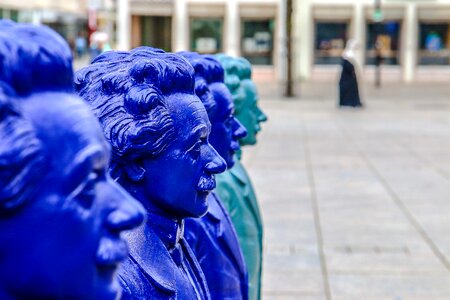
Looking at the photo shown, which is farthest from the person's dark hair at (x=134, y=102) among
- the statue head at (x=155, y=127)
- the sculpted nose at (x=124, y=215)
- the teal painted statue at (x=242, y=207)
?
Answer: the teal painted statue at (x=242, y=207)

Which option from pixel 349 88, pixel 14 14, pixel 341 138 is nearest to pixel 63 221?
pixel 341 138

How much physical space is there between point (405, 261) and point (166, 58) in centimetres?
561

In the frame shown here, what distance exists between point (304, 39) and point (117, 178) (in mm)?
34593

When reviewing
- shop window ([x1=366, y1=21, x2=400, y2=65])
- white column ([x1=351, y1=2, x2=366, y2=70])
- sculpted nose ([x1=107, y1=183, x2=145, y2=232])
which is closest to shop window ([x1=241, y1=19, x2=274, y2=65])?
white column ([x1=351, y1=2, x2=366, y2=70])

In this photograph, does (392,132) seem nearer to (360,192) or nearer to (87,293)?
(360,192)

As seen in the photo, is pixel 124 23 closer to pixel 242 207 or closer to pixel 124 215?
pixel 242 207

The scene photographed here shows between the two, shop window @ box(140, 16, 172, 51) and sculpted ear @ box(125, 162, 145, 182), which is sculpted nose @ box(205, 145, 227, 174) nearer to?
sculpted ear @ box(125, 162, 145, 182)

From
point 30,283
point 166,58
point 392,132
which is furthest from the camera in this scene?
point 392,132

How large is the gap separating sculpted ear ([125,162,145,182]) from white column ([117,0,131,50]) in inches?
1339

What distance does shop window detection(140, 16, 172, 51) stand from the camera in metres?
36.9

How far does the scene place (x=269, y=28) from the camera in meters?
A: 36.9

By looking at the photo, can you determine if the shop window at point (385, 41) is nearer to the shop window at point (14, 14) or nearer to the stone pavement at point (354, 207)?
the stone pavement at point (354, 207)

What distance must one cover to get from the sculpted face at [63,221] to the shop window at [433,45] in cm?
3650

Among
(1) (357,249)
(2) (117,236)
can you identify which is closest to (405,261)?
(1) (357,249)
